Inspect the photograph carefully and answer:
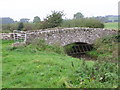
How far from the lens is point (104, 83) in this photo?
6.05 m

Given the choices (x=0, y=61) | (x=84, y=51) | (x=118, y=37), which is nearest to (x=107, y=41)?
(x=118, y=37)

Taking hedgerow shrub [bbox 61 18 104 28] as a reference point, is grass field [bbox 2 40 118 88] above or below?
below

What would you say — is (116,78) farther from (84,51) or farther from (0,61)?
(84,51)

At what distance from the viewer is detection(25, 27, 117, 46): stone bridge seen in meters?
16.1

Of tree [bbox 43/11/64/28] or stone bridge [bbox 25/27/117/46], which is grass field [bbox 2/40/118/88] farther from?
tree [bbox 43/11/64/28]

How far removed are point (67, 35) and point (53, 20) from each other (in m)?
7.31

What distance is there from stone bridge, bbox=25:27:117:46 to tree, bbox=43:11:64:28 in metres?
6.01

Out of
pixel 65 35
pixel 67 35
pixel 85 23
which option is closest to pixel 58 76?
pixel 65 35

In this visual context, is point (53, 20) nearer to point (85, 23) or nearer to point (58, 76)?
point (85, 23)

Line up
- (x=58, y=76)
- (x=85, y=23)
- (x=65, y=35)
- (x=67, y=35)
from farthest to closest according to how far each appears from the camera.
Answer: (x=85, y=23)
(x=67, y=35)
(x=65, y=35)
(x=58, y=76)

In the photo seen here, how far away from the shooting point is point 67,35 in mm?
18781

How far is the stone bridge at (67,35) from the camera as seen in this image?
16.1 m

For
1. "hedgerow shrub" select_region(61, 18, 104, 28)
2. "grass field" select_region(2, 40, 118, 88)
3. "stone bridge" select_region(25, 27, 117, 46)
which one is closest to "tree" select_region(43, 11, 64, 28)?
"hedgerow shrub" select_region(61, 18, 104, 28)

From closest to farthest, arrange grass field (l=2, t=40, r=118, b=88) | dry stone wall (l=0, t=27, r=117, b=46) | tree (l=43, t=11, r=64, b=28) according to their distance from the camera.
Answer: grass field (l=2, t=40, r=118, b=88), dry stone wall (l=0, t=27, r=117, b=46), tree (l=43, t=11, r=64, b=28)
